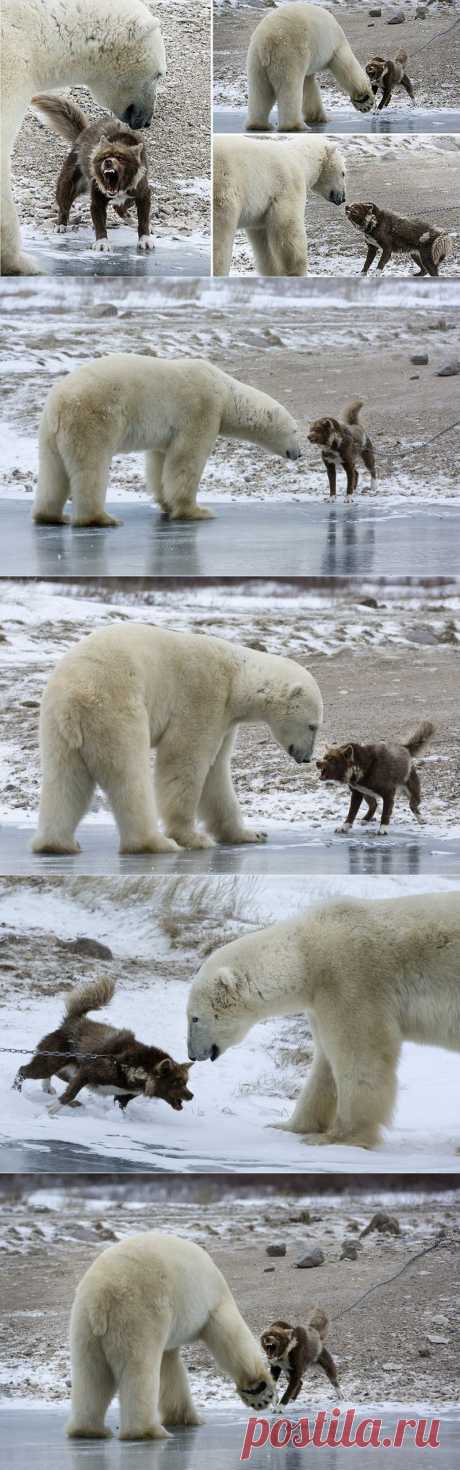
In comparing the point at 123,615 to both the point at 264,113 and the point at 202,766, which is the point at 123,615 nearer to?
the point at 202,766

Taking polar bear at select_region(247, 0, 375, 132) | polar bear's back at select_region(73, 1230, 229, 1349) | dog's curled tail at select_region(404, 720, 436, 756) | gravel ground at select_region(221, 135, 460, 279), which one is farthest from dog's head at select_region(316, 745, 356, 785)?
gravel ground at select_region(221, 135, 460, 279)

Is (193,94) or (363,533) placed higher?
(193,94)

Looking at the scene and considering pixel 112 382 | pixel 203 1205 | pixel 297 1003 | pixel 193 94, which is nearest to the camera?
pixel 297 1003

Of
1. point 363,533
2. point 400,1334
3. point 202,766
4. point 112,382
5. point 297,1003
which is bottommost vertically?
point 400,1334

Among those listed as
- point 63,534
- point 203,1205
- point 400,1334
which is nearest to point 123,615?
point 63,534

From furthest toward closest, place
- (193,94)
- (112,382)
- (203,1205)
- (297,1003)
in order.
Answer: (203,1205), (193,94), (112,382), (297,1003)

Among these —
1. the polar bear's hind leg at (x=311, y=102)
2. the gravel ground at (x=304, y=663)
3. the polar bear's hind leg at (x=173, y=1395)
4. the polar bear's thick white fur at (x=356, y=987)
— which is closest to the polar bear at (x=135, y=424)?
the gravel ground at (x=304, y=663)

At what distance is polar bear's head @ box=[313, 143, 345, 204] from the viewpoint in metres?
6.72

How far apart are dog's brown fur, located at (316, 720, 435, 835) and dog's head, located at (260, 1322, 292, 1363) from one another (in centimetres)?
169

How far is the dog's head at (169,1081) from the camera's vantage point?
576cm

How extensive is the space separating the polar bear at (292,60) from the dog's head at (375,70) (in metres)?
0.11

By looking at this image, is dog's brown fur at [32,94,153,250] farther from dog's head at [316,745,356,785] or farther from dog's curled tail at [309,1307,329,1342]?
dog's curled tail at [309,1307,329,1342]

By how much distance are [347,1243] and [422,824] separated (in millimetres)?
1940

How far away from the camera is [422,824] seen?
655cm
